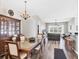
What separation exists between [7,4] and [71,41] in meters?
Answer: 4.36

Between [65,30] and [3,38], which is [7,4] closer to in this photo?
[3,38]

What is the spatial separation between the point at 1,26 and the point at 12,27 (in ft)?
3.96

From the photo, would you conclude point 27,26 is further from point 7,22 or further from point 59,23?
point 59,23

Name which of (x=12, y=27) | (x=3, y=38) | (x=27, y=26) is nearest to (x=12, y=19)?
(x=12, y=27)

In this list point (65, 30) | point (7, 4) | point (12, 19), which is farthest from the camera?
point (65, 30)

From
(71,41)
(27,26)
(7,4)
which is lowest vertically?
(71,41)

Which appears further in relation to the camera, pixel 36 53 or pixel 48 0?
pixel 48 0

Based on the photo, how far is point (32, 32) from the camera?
26.2 ft

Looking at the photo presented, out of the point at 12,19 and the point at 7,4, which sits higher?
the point at 7,4

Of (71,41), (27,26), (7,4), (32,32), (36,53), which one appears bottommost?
(36,53)

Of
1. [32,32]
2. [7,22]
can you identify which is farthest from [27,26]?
[7,22]

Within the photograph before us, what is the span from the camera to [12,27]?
5.82 metres

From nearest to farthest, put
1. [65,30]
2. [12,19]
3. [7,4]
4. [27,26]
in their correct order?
[7,4] → [12,19] → [27,26] → [65,30]

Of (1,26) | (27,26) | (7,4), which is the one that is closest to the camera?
(1,26)
